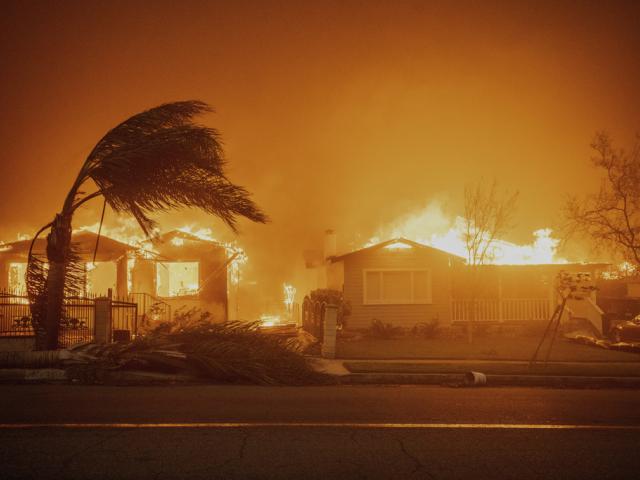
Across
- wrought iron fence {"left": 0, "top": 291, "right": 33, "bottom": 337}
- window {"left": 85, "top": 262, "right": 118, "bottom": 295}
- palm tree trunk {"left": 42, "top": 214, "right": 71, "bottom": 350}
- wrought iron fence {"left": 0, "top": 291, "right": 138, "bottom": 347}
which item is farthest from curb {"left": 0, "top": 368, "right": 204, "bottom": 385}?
window {"left": 85, "top": 262, "right": 118, "bottom": 295}

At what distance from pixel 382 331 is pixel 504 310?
5723mm

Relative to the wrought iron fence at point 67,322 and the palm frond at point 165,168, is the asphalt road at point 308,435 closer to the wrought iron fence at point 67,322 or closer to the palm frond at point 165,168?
the palm frond at point 165,168

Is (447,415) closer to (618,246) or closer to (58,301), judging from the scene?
(58,301)

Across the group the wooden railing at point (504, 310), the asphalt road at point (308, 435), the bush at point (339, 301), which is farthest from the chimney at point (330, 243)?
the asphalt road at point (308, 435)

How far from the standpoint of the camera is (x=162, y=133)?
429 inches

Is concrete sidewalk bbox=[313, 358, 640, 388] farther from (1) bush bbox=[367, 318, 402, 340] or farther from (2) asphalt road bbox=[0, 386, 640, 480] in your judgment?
(1) bush bbox=[367, 318, 402, 340]

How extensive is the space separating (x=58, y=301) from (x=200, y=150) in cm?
425

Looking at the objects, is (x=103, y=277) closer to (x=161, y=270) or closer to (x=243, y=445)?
(x=161, y=270)

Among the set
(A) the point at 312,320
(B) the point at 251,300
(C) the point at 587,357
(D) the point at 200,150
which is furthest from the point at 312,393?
(B) the point at 251,300

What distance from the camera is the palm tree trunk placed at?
11211 millimetres

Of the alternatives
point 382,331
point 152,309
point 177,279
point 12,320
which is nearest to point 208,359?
point 12,320

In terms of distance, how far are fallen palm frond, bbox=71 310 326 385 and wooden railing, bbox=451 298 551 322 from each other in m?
13.0

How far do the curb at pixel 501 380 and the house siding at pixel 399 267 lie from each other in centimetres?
1051

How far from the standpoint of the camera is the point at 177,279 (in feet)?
81.1
